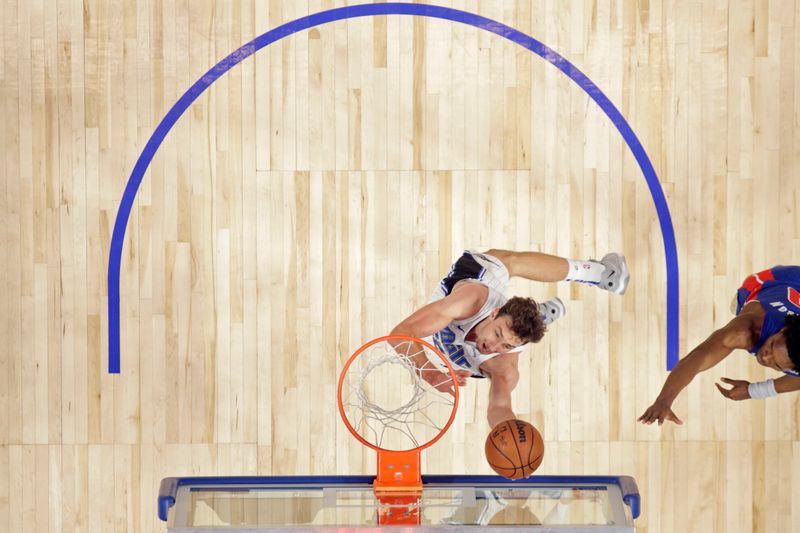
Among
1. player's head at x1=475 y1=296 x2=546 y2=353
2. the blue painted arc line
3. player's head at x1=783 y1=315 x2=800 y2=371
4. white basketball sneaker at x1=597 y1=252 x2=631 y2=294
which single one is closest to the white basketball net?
player's head at x1=475 y1=296 x2=546 y2=353

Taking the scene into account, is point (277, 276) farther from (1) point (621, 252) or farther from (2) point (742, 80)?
(2) point (742, 80)

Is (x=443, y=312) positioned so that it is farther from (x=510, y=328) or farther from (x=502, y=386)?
(x=502, y=386)

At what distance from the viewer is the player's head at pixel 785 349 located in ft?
16.6

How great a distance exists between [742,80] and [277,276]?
3.60 meters

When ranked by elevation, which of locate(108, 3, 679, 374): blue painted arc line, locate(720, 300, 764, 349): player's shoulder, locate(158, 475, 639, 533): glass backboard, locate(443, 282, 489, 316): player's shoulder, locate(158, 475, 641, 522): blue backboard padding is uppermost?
locate(108, 3, 679, 374): blue painted arc line

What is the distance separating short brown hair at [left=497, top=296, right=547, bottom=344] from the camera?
5.57m

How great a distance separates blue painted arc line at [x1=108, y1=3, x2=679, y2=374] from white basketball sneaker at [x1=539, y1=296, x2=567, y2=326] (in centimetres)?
79

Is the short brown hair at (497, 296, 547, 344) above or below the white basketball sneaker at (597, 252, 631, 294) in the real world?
below

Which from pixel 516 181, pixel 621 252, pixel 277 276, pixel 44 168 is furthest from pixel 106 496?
pixel 621 252

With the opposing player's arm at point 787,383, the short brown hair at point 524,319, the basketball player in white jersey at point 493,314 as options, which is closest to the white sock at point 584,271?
the basketball player in white jersey at point 493,314

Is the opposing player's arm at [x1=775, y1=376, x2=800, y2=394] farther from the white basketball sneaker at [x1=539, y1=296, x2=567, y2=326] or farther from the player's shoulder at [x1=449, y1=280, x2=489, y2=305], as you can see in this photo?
the player's shoulder at [x1=449, y1=280, x2=489, y2=305]

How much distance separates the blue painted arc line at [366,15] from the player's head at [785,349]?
77cm

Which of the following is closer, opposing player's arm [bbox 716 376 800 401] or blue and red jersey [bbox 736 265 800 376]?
blue and red jersey [bbox 736 265 800 376]

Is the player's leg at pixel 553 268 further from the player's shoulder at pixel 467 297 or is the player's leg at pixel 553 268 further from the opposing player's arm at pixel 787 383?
the opposing player's arm at pixel 787 383
